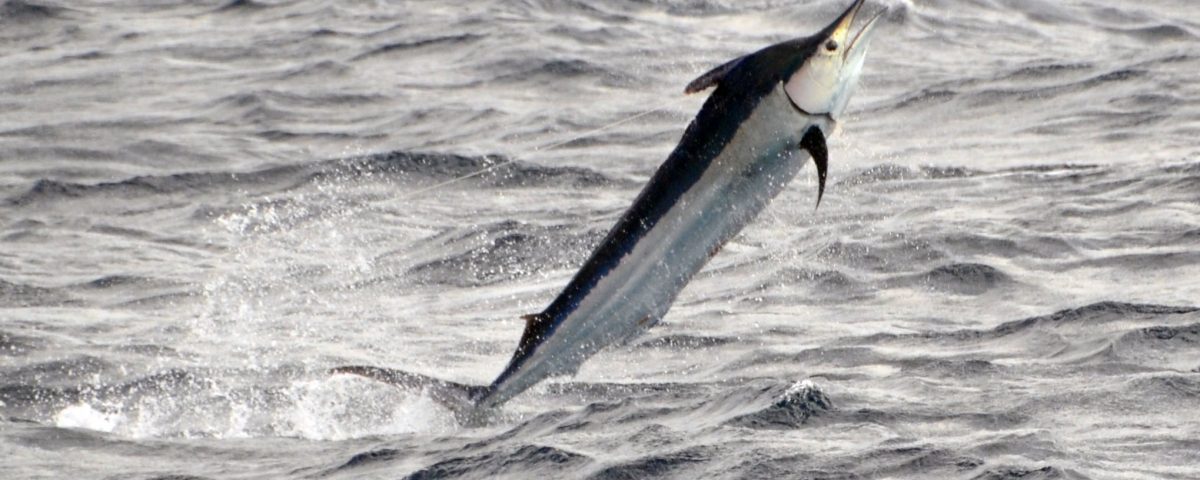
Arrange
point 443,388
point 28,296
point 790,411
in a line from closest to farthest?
point 443,388 → point 790,411 → point 28,296

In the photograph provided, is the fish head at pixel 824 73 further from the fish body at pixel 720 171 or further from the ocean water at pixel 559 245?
the ocean water at pixel 559 245

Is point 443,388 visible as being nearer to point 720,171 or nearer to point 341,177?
point 720,171

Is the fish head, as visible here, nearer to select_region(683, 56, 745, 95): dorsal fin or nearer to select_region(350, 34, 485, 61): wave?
select_region(683, 56, 745, 95): dorsal fin

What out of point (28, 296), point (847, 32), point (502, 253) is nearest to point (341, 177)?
point (502, 253)

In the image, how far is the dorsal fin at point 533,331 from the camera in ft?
17.9

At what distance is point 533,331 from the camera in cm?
550

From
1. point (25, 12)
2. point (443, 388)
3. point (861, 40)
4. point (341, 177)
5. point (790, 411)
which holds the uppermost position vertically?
point (861, 40)

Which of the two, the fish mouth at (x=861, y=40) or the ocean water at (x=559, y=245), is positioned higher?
the fish mouth at (x=861, y=40)

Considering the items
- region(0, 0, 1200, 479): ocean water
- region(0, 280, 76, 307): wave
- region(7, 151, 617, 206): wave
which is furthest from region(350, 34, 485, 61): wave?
region(0, 280, 76, 307): wave

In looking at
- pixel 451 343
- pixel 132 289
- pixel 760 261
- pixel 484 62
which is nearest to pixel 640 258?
pixel 451 343

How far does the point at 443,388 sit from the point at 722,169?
1.50 meters

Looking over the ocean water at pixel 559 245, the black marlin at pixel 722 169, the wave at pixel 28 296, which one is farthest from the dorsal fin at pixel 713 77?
the wave at pixel 28 296

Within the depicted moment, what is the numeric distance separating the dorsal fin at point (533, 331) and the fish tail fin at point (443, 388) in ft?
1.06

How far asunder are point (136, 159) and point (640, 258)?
31.0 feet
